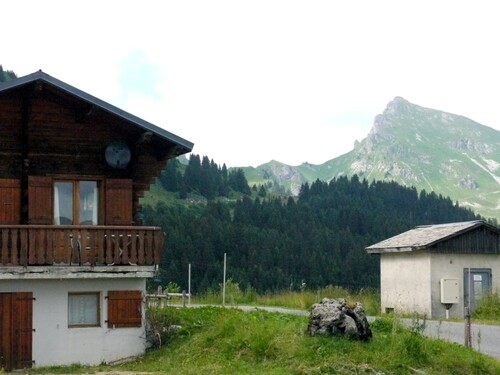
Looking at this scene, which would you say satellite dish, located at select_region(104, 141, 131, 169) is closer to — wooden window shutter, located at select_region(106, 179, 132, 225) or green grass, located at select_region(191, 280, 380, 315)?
wooden window shutter, located at select_region(106, 179, 132, 225)

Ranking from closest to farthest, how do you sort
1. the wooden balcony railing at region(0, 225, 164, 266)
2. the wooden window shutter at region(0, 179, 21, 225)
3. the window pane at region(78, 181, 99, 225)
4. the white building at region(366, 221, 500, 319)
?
1. the wooden balcony railing at region(0, 225, 164, 266)
2. the wooden window shutter at region(0, 179, 21, 225)
3. the window pane at region(78, 181, 99, 225)
4. the white building at region(366, 221, 500, 319)

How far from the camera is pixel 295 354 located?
1775 cm

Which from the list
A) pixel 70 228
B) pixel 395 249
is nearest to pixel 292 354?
pixel 70 228

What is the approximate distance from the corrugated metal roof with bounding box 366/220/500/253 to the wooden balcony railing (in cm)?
1548

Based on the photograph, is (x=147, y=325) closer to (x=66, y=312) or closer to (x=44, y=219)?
(x=66, y=312)

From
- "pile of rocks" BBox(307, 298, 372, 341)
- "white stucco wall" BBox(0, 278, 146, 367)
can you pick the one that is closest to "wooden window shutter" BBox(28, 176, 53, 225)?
"white stucco wall" BBox(0, 278, 146, 367)

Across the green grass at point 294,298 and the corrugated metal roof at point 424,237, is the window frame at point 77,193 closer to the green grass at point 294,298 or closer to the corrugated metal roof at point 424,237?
the green grass at point 294,298

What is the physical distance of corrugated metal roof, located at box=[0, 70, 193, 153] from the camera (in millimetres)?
→ 20641

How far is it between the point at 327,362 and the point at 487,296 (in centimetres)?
1776

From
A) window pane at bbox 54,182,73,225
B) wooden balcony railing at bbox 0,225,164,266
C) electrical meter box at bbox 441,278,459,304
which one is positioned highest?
window pane at bbox 54,182,73,225

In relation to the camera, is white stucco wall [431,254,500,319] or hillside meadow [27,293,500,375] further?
white stucco wall [431,254,500,319]

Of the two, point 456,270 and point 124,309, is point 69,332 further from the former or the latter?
point 456,270

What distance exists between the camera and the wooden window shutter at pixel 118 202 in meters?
21.8

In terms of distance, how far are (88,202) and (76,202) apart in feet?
1.17
